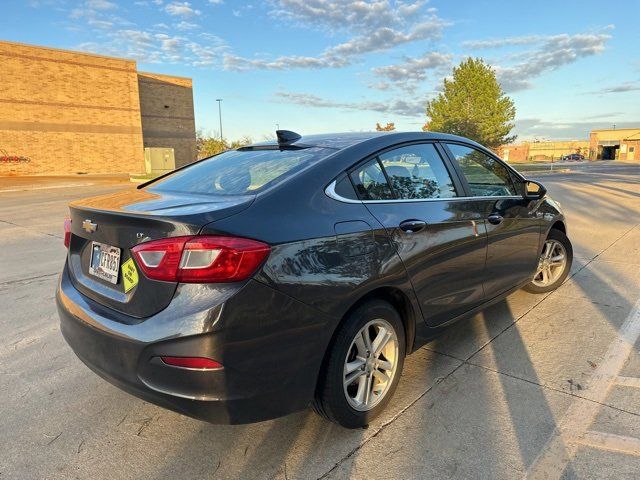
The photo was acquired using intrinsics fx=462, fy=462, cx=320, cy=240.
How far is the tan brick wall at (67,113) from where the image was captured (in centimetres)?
3003

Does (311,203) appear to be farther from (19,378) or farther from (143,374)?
(19,378)

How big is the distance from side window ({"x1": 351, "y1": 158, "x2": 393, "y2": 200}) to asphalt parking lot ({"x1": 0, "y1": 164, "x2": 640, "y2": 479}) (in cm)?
126

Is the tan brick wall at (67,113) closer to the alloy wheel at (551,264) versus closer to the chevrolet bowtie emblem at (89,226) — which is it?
the chevrolet bowtie emblem at (89,226)

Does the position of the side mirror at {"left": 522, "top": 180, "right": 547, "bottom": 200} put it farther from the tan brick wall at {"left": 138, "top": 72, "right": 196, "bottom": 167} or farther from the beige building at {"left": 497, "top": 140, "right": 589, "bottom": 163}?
the beige building at {"left": 497, "top": 140, "right": 589, "bottom": 163}

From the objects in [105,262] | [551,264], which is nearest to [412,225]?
[105,262]

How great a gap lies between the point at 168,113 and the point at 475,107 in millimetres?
28293

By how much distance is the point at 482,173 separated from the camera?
3.68 metres

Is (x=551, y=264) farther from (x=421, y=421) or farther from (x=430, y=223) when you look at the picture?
(x=421, y=421)

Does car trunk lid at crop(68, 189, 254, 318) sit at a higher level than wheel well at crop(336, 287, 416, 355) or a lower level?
higher

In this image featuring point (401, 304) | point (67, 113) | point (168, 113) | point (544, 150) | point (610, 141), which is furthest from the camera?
point (544, 150)

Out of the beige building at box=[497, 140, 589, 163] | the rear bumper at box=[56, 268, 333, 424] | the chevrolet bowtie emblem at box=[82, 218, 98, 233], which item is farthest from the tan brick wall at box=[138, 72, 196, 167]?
the beige building at box=[497, 140, 589, 163]

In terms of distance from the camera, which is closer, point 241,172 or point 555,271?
point 241,172

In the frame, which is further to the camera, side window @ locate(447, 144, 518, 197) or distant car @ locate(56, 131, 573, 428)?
side window @ locate(447, 144, 518, 197)

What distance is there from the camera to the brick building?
30.1 metres
